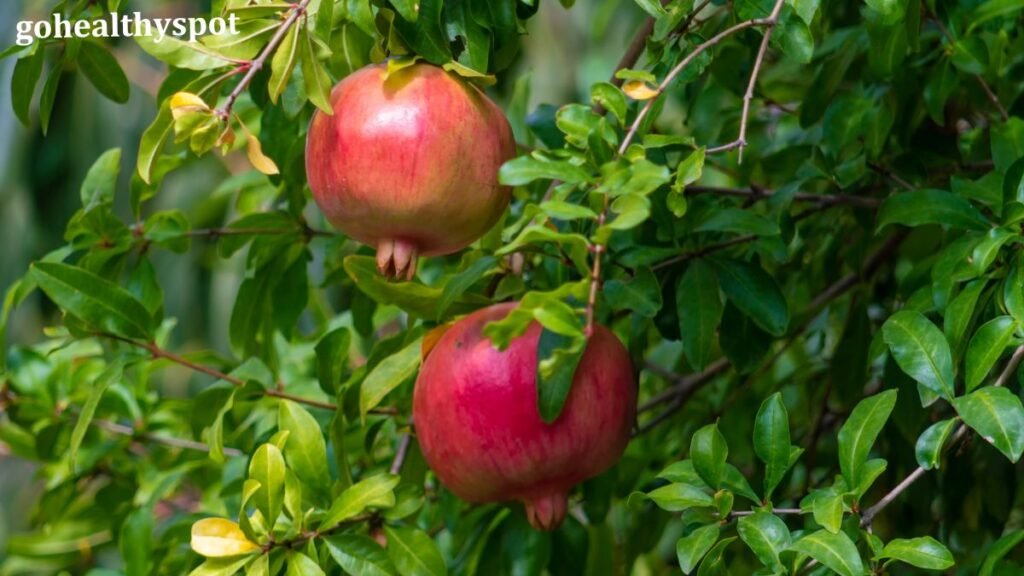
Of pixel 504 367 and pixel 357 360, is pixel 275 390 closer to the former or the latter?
pixel 504 367

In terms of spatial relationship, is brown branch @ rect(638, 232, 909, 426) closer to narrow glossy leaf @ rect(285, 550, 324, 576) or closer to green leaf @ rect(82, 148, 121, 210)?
narrow glossy leaf @ rect(285, 550, 324, 576)

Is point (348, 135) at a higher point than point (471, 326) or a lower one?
higher

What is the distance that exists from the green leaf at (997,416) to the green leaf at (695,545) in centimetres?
17

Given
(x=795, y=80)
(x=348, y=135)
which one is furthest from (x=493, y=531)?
(x=795, y=80)

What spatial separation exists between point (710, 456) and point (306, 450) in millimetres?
333

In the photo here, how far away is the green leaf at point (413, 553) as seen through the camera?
0.98m

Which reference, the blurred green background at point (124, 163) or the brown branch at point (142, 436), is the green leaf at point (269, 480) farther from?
the blurred green background at point (124, 163)

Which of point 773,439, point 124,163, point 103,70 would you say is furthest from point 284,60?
point 124,163

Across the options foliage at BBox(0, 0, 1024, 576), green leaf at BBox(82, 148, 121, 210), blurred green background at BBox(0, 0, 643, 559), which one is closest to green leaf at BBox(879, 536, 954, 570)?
foliage at BBox(0, 0, 1024, 576)

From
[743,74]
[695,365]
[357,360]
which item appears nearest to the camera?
[695,365]

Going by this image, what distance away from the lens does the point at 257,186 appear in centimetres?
161

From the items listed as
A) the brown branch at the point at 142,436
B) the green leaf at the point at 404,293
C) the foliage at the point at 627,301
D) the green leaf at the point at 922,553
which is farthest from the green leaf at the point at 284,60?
the brown branch at the point at 142,436

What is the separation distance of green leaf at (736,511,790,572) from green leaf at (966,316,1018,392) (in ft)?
0.50

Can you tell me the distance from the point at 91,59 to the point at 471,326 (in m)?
0.43
